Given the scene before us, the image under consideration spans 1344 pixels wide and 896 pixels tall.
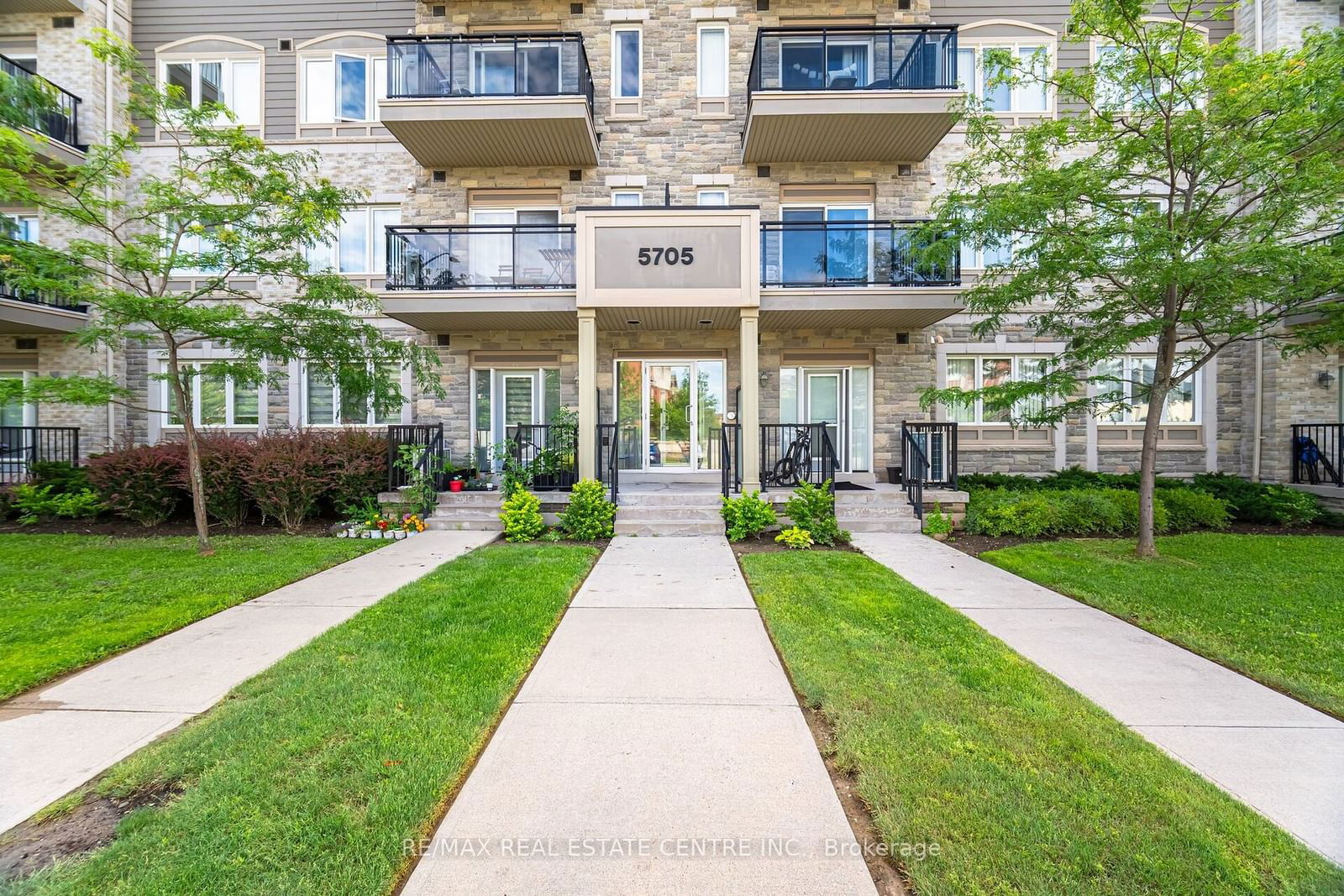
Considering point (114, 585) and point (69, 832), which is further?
point (114, 585)

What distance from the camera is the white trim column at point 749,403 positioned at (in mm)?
9047

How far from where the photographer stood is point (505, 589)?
5.40 m

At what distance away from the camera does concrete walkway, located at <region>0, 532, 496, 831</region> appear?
2561 millimetres

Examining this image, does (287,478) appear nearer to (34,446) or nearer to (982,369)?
(34,446)

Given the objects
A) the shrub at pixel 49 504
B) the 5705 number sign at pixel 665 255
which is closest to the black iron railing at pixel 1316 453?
the 5705 number sign at pixel 665 255

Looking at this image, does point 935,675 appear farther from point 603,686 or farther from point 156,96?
point 156,96

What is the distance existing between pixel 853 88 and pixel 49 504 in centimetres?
1615

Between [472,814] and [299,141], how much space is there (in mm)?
15180

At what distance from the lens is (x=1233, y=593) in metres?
5.45

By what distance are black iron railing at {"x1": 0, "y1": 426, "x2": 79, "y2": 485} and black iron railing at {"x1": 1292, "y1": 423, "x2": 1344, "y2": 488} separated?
978 inches

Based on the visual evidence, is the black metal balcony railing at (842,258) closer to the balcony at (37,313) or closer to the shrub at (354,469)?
the shrub at (354,469)

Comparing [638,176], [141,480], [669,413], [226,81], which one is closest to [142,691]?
[141,480]

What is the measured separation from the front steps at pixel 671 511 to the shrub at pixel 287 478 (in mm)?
2043

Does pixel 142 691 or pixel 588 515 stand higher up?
pixel 588 515
